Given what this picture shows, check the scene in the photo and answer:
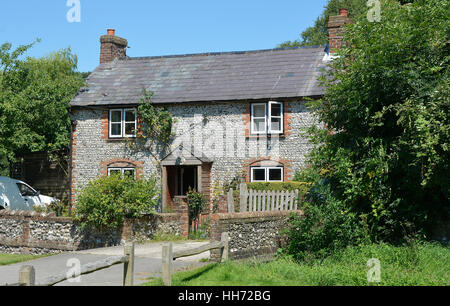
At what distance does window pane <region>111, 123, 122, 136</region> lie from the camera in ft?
80.5

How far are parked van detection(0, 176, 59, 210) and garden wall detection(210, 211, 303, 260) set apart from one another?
42.7 feet

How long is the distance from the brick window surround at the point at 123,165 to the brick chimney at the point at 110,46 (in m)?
6.17

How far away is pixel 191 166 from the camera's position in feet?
80.1

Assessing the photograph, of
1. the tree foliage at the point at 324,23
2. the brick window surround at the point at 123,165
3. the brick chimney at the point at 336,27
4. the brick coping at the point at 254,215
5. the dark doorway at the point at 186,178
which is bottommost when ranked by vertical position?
the brick coping at the point at 254,215

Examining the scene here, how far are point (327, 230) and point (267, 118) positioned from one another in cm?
1052

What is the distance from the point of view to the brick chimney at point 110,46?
27.6 meters

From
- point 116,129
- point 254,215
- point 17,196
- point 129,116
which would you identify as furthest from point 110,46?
point 254,215

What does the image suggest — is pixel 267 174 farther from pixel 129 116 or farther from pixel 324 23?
pixel 324 23

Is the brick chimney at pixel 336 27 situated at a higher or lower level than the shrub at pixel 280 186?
higher

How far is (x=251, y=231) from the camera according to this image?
13.3 meters

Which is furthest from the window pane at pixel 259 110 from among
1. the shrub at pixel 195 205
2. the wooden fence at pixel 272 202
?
the wooden fence at pixel 272 202

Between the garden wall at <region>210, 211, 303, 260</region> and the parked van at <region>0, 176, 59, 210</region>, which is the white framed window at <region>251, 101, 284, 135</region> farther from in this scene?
the parked van at <region>0, 176, 59, 210</region>

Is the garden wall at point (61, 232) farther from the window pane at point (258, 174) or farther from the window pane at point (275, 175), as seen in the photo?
the window pane at point (275, 175)
